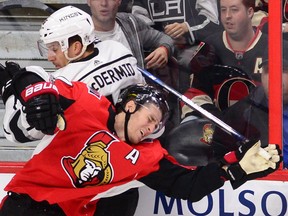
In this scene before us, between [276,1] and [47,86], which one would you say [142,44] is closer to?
[276,1]

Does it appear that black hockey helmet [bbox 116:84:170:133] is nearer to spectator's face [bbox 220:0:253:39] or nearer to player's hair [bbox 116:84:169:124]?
player's hair [bbox 116:84:169:124]

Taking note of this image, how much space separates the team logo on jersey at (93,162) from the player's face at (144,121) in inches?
3.4

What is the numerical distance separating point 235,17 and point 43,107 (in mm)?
1155

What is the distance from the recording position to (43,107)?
2336 millimetres

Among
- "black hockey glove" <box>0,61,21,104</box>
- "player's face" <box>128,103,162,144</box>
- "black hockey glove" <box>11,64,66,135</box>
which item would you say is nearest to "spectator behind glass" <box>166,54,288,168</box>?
"player's face" <box>128,103,162,144</box>

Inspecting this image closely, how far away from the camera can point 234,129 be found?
3248mm

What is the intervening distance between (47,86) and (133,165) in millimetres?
515

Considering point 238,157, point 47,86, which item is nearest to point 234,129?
point 238,157

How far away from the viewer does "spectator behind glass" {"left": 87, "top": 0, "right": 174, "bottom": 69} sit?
129 inches

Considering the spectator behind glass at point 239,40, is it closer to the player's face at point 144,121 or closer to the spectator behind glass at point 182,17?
the spectator behind glass at point 182,17

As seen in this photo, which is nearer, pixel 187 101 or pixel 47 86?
pixel 47 86

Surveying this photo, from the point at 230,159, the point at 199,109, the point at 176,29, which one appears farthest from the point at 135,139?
the point at 176,29

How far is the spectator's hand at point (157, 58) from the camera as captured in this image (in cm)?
330

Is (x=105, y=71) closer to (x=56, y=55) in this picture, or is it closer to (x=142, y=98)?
(x=56, y=55)
